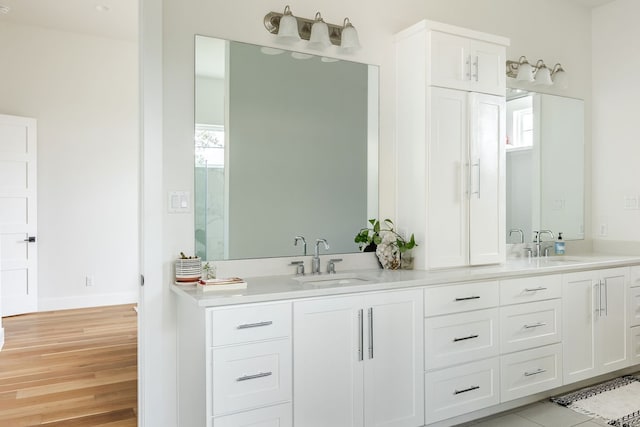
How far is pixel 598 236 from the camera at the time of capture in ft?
13.6

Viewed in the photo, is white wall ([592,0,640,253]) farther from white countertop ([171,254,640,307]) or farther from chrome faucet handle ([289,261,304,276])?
chrome faucet handle ([289,261,304,276])

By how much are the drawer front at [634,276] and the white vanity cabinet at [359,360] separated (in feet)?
6.60

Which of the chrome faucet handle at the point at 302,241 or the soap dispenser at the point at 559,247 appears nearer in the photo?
the chrome faucet handle at the point at 302,241

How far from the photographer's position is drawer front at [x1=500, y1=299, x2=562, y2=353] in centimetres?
281

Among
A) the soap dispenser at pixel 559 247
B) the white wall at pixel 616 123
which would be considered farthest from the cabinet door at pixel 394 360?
the white wall at pixel 616 123

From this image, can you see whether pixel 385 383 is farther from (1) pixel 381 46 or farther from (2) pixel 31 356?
(2) pixel 31 356

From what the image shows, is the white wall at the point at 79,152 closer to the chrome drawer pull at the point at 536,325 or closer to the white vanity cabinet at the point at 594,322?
the chrome drawer pull at the point at 536,325

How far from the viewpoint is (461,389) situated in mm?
2641

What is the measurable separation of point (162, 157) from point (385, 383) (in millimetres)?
1635

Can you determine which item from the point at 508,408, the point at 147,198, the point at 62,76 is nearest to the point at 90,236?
the point at 62,76

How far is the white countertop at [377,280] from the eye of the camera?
2.04 m

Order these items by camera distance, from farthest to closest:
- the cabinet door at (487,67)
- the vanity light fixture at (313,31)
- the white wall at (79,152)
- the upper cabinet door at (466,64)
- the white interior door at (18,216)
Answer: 1. the white wall at (79,152)
2. the white interior door at (18,216)
3. the cabinet door at (487,67)
4. the upper cabinet door at (466,64)
5. the vanity light fixture at (313,31)

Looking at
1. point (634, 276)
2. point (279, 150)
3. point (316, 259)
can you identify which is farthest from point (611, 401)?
point (279, 150)

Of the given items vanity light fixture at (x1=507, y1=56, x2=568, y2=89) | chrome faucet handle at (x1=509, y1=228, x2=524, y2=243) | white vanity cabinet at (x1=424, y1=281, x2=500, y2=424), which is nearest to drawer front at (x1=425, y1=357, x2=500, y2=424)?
white vanity cabinet at (x1=424, y1=281, x2=500, y2=424)
